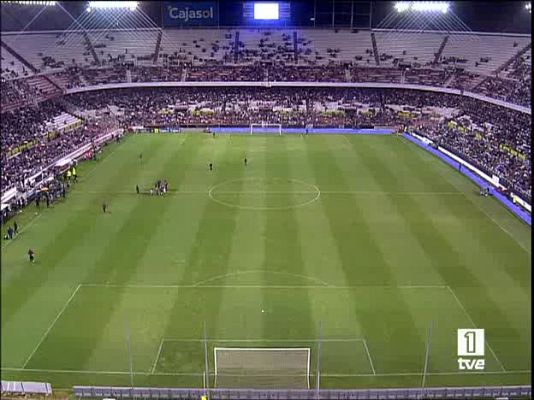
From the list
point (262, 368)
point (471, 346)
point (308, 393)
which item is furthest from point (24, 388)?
point (471, 346)

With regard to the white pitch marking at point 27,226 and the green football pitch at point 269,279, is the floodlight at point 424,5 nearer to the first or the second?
the green football pitch at point 269,279

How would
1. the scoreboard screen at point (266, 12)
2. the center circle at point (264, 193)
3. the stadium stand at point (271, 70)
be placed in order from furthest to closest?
the scoreboard screen at point (266, 12)
the stadium stand at point (271, 70)
the center circle at point (264, 193)

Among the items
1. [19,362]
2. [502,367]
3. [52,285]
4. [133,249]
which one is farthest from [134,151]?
[502,367]

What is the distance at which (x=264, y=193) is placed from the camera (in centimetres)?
4097

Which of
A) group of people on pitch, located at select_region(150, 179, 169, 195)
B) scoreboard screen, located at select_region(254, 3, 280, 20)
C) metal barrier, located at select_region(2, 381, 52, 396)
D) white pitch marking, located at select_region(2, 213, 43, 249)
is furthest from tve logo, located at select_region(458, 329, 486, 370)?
scoreboard screen, located at select_region(254, 3, 280, 20)

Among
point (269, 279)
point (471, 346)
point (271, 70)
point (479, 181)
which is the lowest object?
point (471, 346)

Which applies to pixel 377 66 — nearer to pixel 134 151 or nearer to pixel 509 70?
pixel 509 70

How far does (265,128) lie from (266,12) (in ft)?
76.0

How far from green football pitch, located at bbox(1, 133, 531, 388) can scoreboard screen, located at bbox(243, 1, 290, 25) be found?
4372 cm

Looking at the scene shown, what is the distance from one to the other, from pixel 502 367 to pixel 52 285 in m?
19.7

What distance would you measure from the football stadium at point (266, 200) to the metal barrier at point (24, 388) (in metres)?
0.07

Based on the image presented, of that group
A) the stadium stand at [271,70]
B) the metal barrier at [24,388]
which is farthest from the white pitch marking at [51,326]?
the stadium stand at [271,70]

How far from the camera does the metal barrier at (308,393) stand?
18.4 meters

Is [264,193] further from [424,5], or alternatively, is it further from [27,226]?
[424,5]
